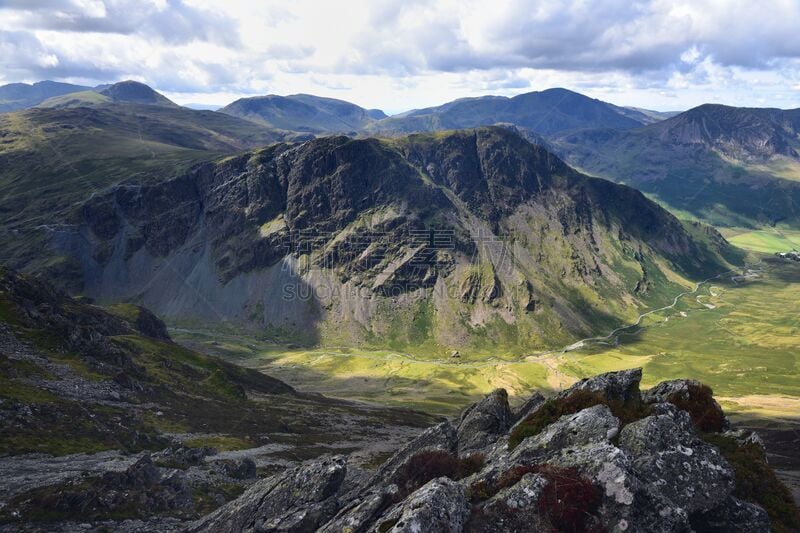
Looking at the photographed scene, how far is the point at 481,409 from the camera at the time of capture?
202 feet

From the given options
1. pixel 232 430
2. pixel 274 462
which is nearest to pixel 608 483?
pixel 274 462

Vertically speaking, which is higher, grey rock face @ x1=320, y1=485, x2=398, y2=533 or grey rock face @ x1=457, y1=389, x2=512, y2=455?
grey rock face @ x1=320, y1=485, x2=398, y2=533

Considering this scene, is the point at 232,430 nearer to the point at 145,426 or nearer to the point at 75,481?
the point at 145,426

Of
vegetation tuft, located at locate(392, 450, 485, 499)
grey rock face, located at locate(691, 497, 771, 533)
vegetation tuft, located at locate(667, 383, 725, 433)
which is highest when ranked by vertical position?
vegetation tuft, located at locate(667, 383, 725, 433)

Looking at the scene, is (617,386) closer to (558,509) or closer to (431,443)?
(431,443)

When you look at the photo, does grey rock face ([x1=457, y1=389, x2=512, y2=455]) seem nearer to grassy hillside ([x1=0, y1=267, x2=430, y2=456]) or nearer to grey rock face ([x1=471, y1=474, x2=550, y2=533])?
grey rock face ([x1=471, y1=474, x2=550, y2=533])

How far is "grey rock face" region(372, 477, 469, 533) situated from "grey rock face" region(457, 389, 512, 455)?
27230 mm

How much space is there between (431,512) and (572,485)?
7.35 m

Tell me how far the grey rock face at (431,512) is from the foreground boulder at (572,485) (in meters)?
0.05

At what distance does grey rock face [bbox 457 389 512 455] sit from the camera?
179 feet

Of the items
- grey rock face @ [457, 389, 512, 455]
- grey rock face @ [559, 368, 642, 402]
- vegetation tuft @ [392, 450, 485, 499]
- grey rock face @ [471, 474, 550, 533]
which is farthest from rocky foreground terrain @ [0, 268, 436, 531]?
grey rock face @ [559, 368, 642, 402]

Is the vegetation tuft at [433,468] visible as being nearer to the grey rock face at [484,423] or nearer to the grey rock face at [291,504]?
the grey rock face at [291,504]

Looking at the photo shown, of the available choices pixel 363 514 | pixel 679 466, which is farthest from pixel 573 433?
pixel 363 514

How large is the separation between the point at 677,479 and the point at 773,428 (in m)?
180
